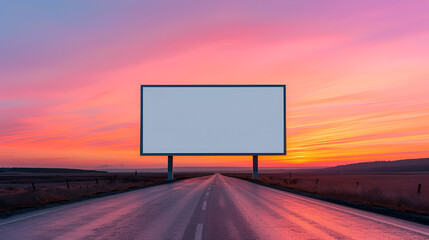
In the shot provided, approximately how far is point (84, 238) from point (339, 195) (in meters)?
15.6

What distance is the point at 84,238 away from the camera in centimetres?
757

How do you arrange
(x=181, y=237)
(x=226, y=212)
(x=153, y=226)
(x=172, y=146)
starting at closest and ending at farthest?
(x=181, y=237)
(x=153, y=226)
(x=226, y=212)
(x=172, y=146)

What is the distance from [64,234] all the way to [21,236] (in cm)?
86

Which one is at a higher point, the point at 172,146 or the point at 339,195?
the point at 172,146

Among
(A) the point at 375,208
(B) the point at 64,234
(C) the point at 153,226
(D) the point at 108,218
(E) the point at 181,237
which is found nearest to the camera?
(E) the point at 181,237

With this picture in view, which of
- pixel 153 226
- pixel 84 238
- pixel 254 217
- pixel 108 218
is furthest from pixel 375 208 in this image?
pixel 84 238

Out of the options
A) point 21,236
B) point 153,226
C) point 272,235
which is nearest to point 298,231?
point 272,235

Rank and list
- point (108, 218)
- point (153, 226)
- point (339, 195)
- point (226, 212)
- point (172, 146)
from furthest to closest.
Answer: point (172, 146) → point (339, 195) → point (226, 212) → point (108, 218) → point (153, 226)

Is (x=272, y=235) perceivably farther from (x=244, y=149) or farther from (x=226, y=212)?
(x=244, y=149)

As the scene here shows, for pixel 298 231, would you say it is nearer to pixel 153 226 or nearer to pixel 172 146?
pixel 153 226

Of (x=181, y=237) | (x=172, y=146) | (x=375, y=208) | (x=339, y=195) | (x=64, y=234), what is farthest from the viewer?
(x=172, y=146)

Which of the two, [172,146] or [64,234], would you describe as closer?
[64,234]

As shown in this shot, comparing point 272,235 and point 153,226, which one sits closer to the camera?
point 272,235

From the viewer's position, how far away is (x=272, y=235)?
781 centimetres
